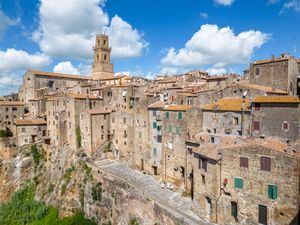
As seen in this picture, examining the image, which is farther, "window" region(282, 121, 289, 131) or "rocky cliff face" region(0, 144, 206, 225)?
"rocky cliff face" region(0, 144, 206, 225)

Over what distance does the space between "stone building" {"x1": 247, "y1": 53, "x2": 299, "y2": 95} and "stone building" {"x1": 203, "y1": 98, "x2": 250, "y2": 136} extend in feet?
23.7

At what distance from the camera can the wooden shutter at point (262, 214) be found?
65.9 feet

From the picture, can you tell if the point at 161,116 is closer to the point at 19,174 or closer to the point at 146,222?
the point at 146,222

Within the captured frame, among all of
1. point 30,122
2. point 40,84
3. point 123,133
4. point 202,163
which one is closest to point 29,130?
point 30,122

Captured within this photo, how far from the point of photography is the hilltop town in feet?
68.0

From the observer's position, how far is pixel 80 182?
38906 mm

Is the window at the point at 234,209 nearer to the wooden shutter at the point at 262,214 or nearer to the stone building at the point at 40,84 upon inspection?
the wooden shutter at the point at 262,214

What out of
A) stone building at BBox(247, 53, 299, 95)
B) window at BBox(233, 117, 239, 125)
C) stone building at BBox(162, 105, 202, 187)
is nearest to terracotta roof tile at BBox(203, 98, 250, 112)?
window at BBox(233, 117, 239, 125)

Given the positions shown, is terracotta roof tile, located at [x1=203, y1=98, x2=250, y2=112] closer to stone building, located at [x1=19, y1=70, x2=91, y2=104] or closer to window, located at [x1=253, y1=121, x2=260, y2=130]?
window, located at [x1=253, y1=121, x2=260, y2=130]

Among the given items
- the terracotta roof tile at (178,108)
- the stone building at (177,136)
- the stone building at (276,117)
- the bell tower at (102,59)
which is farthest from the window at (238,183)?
the bell tower at (102,59)

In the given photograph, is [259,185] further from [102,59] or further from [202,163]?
[102,59]

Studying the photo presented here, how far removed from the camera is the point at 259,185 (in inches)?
803

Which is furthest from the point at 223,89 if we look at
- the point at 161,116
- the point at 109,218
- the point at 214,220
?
the point at 109,218

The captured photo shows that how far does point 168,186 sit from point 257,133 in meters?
14.1
